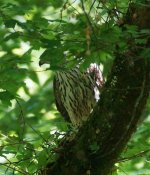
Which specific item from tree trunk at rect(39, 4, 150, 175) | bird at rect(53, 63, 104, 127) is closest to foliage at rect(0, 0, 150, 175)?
tree trunk at rect(39, 4, 150, 175)

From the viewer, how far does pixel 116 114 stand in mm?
3562

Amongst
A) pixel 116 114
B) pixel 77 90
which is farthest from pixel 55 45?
pixel 77 90

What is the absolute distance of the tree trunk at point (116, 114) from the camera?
11.6 feet

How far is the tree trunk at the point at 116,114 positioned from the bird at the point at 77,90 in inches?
71.7

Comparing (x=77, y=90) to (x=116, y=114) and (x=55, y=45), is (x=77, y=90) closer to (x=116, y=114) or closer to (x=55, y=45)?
(x=116, y=114)

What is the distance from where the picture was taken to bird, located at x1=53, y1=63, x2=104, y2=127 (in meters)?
5.66

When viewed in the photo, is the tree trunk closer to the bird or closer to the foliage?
the foliage

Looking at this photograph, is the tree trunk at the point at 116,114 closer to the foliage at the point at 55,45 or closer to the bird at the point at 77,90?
the foliage at the point at 55,45

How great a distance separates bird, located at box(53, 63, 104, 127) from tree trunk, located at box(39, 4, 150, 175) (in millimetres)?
1821

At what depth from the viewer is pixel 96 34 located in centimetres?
320

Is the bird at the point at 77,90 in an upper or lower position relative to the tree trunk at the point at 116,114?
upper

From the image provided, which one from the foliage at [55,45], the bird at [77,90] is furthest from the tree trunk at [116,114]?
the bird at [77,90]

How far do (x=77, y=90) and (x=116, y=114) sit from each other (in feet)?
7.43

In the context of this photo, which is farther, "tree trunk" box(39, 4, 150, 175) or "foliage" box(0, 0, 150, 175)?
"tree trunk" box(39, 4, 150, 175)
